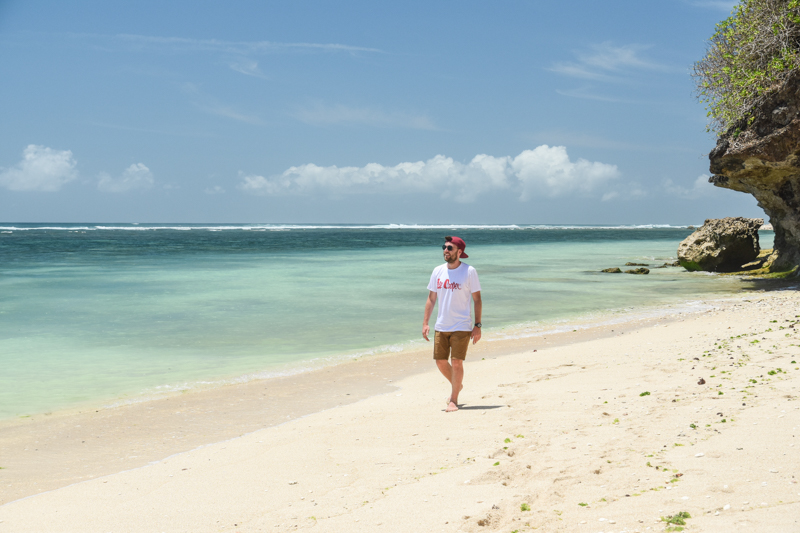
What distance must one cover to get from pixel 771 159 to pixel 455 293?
13.8m

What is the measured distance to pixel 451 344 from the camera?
21.5ft

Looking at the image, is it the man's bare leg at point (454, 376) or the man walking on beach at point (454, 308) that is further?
the man's bare leg at point (454, 376)

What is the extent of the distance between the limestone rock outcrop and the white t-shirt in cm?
2163

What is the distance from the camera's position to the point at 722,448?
4.41 meters

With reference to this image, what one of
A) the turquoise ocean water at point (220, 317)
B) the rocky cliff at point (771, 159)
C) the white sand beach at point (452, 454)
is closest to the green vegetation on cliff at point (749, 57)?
the rocky cliff at point (771, 159)

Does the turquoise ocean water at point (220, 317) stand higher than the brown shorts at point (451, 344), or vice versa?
the brown shorts at point (451, 344)

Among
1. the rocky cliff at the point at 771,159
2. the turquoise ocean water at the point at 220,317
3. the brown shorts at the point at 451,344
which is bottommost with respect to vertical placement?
the turquoise ocean water at the point at 220,317

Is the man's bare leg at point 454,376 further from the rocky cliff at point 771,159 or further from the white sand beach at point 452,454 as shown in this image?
the rocky cliff at point 771,159

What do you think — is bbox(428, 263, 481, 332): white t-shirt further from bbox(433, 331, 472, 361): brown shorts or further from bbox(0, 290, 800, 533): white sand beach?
bbox(0, 290, 800, 533): white sand beach

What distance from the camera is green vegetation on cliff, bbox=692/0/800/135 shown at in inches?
601

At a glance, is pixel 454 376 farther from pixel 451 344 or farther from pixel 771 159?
pixel 771 159

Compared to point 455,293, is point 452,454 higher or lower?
lower

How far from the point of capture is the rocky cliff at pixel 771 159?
15.2m

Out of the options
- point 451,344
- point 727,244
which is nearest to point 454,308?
point 451,344
